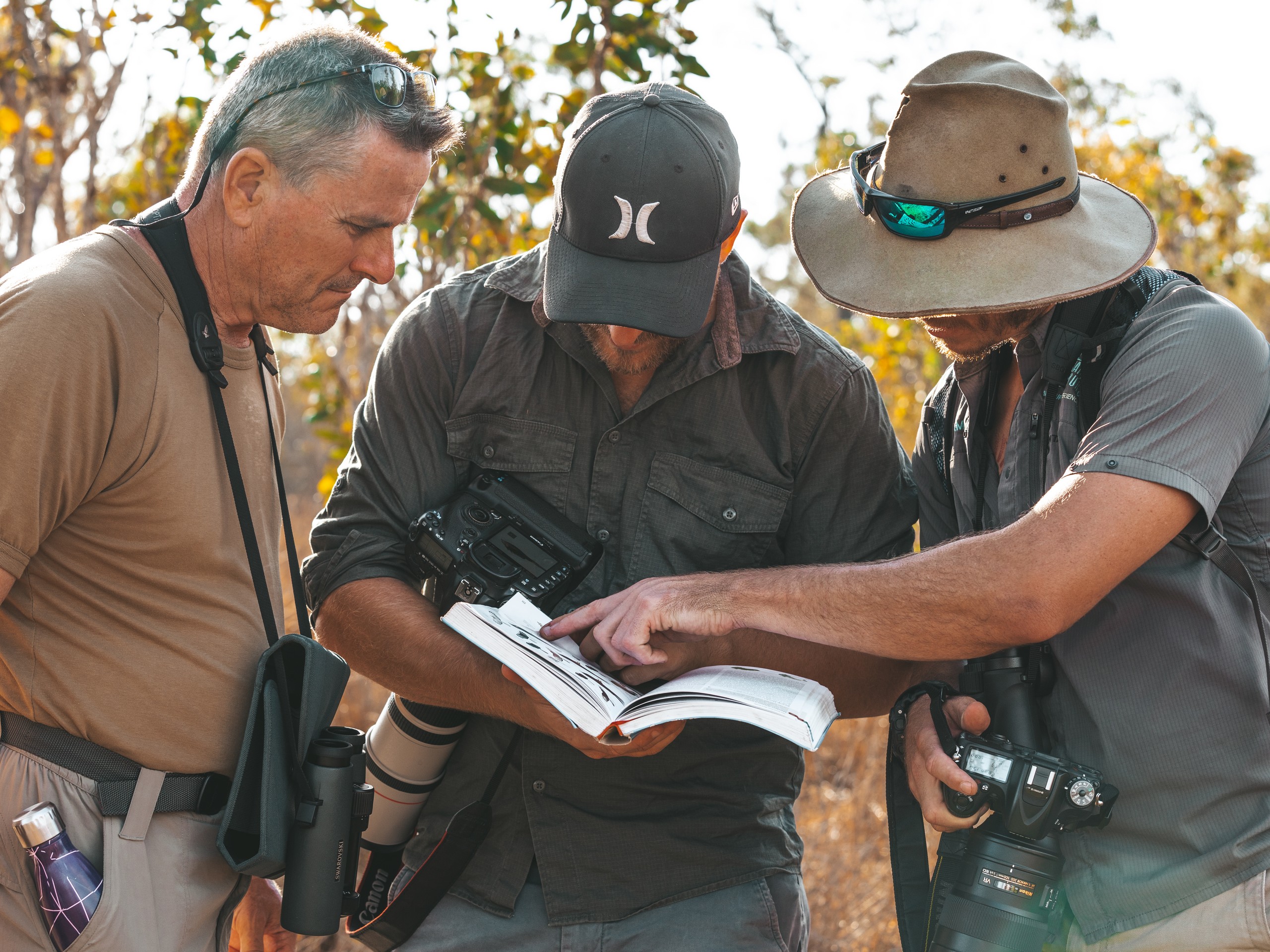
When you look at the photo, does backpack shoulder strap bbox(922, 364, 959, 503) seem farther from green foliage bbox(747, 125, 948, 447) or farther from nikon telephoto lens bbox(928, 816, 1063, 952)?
green foliage bbox(747, 125, 948, 447)

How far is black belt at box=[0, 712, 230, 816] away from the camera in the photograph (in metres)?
1.81

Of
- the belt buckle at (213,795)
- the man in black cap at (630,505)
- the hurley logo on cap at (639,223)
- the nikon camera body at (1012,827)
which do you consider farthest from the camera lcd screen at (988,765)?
the belt buckle at (213,795)

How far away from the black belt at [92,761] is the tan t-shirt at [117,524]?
0.02 metres

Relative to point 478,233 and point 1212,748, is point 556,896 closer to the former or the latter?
point 1212,748

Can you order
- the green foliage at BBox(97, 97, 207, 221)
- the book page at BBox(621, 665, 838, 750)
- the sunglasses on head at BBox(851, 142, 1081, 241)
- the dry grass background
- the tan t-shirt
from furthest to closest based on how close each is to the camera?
the green foliage at BBox(97, 97, 207, 221)
the dry grass background
the sunglasses on head at BBox(851, 142, 1081, 241)
the book page at BBox(621, 665, 838, 750)
the tan t-shirt

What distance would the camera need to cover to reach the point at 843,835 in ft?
16.3

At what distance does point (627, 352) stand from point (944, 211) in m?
0.70

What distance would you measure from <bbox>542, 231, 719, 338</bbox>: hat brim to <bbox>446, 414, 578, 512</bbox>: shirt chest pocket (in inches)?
12.3

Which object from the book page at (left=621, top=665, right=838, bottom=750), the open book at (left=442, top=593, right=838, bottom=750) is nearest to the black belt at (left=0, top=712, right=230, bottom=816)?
the open book at (left=442, top=593, right=838, bottom=750)

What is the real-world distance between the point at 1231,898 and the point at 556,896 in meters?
1.26

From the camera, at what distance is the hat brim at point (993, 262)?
6.77ft

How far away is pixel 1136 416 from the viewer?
186 centimetres

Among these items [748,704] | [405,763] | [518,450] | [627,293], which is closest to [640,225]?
[627,293]

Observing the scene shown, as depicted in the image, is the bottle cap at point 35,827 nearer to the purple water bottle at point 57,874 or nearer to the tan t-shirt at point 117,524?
the purple water bottle at point 57,874
